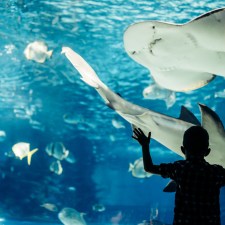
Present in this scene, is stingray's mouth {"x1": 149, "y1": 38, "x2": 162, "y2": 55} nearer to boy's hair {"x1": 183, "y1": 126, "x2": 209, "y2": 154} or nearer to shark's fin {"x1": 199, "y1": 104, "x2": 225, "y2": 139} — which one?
shark's fin {"x1": 199, "y1": 104, "x2": 225, "y2": 139}

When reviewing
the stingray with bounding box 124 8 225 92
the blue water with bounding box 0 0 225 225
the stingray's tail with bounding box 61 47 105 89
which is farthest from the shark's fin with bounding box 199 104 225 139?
the blue water with bounding box 0 0 225 225

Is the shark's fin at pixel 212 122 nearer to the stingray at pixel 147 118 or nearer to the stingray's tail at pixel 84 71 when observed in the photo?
the stingray at pixel 147 118

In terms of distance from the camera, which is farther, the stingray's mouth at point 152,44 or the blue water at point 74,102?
the blue water at point 74,102

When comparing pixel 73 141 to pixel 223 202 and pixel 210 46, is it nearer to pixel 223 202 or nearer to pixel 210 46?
pixel 223 202

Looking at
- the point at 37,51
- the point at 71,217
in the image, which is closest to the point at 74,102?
the point at 71,217

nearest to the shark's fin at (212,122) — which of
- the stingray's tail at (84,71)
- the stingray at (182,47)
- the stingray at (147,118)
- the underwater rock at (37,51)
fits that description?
the stingray at (147,118)

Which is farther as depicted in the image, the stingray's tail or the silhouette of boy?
the stingray's tail

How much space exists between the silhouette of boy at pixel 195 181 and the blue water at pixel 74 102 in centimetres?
509

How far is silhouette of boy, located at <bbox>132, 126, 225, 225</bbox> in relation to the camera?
1.61m

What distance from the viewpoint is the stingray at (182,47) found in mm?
1971

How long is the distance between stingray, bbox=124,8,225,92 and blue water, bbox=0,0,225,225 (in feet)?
13.1

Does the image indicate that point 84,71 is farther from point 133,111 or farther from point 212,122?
point 212,122

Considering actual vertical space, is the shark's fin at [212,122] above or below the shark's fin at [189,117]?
below

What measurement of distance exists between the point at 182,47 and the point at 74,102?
30.8 ft
